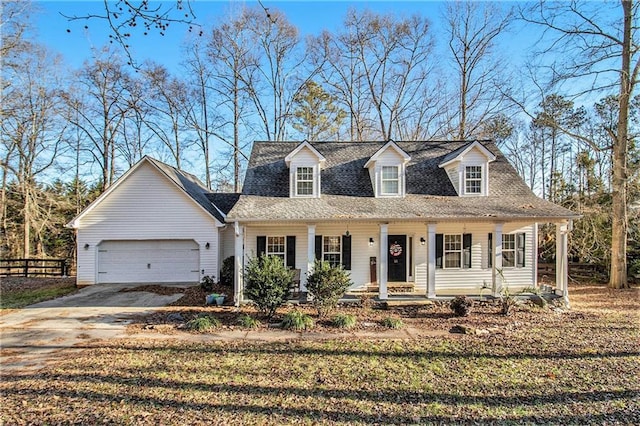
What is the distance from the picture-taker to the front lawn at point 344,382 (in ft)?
14.9

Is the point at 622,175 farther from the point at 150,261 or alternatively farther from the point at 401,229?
the point at 150,261

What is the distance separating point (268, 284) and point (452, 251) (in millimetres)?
7852

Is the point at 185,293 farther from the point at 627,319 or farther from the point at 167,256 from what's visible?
the point at 627,319

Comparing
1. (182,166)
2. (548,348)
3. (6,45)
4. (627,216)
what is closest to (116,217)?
(6,45)

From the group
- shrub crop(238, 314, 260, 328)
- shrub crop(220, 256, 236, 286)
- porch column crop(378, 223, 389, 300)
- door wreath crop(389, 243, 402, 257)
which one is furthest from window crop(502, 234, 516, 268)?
shrub crop(220, 256, 236, 286)

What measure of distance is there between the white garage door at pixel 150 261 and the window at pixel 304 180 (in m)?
5.97

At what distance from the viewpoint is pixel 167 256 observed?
15.2 m

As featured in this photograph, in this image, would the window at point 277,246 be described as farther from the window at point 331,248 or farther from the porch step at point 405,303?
the porch step at point 405,303

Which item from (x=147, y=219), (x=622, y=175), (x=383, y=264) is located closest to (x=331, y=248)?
(x=383, y=264)

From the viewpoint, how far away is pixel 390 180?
1334cm

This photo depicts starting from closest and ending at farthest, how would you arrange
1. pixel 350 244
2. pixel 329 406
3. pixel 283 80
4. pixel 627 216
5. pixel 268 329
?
pixel 329 406, pixel 268 329, pixel 350 244, pixel 627 216, pixel 283 80

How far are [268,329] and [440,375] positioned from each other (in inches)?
182

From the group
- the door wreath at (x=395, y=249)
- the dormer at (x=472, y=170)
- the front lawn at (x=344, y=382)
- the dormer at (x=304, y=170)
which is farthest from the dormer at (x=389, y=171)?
the front lawn at (x=344, y=382)

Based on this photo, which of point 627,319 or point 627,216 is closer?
point 627,319
